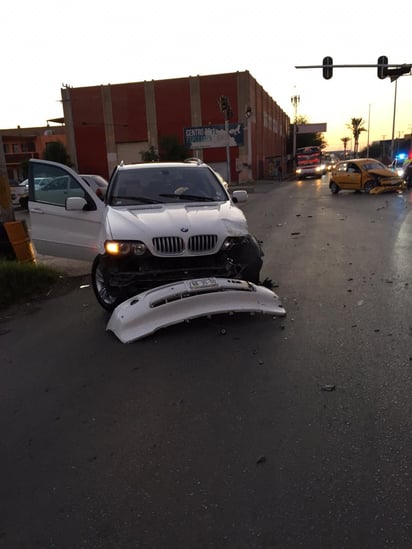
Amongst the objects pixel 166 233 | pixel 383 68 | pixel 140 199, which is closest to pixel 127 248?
pixel 166 233

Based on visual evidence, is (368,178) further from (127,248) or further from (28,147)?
(28,147)

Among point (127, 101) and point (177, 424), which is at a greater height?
point (127, 101)

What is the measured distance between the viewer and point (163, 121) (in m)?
48.9

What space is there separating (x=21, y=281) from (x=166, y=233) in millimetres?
3253

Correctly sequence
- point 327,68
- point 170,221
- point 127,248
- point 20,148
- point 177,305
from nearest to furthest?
point 177,305 < point 127,248 < point 170,221 < point 327,68 < point 20,148

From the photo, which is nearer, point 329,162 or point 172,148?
point 172,148

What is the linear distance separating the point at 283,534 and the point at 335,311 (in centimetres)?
366

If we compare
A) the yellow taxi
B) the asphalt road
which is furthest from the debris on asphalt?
the yellow taxi

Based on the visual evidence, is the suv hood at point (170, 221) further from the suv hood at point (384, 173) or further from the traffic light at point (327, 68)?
the traffic light at point (327, 68)

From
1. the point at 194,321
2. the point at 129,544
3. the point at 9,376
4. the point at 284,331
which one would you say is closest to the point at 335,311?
the point at 284,331

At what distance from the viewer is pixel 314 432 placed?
3.23 metres

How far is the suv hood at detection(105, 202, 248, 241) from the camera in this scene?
209 inches

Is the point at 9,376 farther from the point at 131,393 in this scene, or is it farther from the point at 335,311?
the point at 335,311

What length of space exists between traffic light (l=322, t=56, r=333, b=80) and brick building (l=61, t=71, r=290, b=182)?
21.7m
